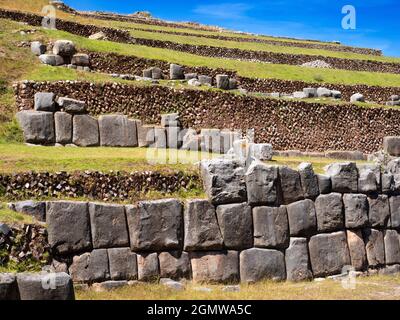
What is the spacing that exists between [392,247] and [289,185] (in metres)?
4.16

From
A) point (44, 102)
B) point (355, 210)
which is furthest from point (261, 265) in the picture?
point (44, 102)

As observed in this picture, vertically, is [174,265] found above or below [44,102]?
below

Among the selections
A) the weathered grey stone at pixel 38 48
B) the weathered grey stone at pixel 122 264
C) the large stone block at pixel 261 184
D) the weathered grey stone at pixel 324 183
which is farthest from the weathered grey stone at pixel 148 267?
the weathered grey stone at pixel 38 48

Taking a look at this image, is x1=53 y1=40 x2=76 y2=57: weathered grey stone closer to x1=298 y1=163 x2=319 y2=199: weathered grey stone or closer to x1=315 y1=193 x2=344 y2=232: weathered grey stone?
x1=298 y1=163 x2=319 y2=199: weathered grey stone

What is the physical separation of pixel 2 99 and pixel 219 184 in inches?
426

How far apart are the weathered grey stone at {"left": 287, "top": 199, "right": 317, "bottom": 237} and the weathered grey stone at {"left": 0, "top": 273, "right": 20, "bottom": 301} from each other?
27.5ft

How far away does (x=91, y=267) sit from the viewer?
14938 millimetres

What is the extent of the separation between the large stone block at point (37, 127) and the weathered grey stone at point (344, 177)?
9460 millimetres

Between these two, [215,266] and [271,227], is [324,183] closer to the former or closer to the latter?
[271,227]

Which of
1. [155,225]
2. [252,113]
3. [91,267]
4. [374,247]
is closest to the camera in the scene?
[91,267]

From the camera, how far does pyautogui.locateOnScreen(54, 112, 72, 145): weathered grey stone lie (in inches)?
870

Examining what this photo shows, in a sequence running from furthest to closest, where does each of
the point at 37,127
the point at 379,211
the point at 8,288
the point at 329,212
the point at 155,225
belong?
the point at 37,127 → the point at 379,211 → the point at 329,212 → the point at 155,225 → the point at 8,288

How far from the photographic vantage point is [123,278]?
15305 millimetres

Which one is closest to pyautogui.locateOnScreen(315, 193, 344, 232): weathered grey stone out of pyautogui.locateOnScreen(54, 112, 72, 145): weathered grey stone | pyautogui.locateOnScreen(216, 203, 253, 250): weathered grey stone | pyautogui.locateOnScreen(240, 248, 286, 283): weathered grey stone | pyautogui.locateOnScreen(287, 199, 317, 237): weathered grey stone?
pyautogui.locateOnScreen(287, 199, 317, 237): weathered grey stone
